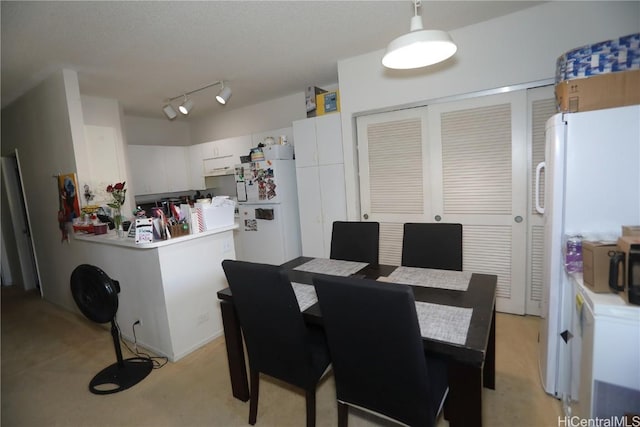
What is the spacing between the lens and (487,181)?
2.72 meters

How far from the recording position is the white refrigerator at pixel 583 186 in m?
1.49

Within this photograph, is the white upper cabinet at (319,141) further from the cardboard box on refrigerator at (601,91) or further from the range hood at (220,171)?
the cardboard box on refrigerator at (601,91)

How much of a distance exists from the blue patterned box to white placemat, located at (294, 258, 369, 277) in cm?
166

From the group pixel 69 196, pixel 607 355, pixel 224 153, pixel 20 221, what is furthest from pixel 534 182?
pixel 20 221

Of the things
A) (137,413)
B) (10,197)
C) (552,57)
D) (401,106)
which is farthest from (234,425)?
(10,197)

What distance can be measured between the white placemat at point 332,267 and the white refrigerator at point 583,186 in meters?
1.11

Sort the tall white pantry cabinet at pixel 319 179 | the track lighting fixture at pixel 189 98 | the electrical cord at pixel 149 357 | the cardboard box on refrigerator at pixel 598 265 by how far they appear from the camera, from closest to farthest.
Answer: the cardboard box on refrigerator at pixel 598 265 < the electrical cord at pixel 149 357 < the track lighting fixture at pixel 189 98 < the tall white pantry cabinet at pixel 319 179

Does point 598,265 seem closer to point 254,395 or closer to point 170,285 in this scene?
point 254,395

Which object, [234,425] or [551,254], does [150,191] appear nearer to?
[234,425]

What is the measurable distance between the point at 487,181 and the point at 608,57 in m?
1.21

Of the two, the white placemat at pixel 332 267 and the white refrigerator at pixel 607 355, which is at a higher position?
the white placemat at pixel 332 267

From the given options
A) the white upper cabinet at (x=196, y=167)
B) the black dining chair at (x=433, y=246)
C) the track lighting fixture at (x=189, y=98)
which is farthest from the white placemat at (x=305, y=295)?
the white upper cabinet at (x=196, y=167)

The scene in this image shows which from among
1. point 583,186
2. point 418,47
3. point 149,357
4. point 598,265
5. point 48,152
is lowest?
point 149,357

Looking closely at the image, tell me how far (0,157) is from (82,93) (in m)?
1.83
